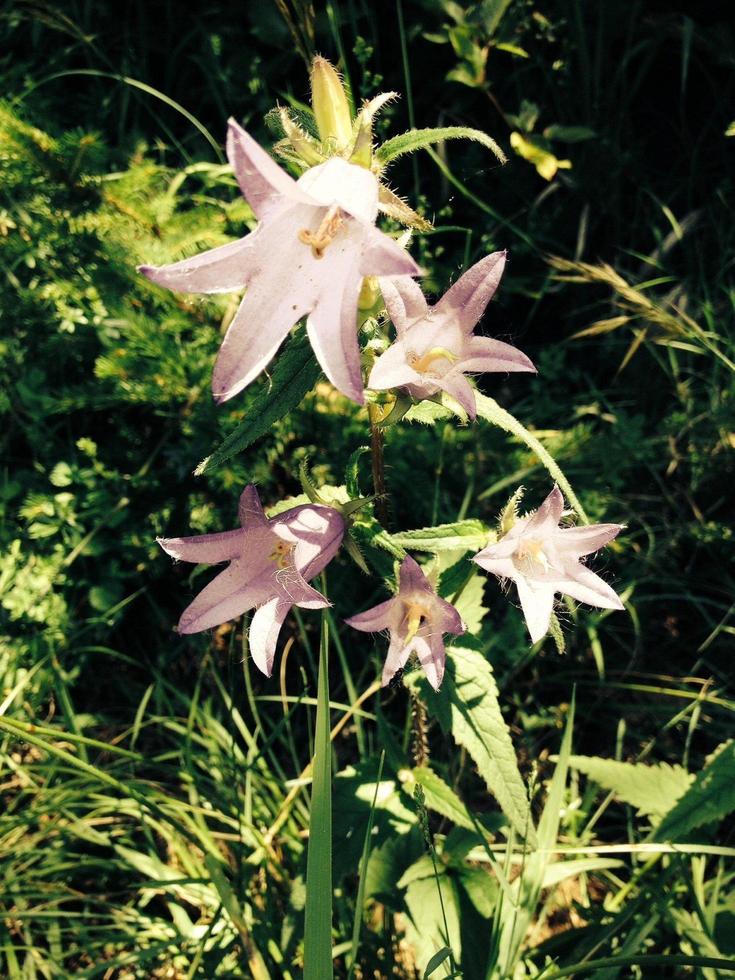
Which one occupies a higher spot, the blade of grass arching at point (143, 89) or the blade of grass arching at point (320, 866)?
the blade of grass arching at point (143, 89)

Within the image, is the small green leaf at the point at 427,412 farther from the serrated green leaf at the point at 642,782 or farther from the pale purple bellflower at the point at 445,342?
the serrated green leaf at the point at 642,782

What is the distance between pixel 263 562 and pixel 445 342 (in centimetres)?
56

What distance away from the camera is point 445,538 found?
1563 millimetres

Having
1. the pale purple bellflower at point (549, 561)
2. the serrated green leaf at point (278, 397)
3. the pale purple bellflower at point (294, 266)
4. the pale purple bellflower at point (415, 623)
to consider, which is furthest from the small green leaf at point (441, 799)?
the pale purple bellflower at point (294, 266)

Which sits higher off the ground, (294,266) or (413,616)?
(294,266)

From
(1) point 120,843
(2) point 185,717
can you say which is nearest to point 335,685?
(2) point 185,717

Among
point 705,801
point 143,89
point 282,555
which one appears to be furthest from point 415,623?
point 143,89

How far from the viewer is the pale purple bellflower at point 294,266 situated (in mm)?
1053

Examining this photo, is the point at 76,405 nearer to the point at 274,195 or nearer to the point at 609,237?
the point at 274,195

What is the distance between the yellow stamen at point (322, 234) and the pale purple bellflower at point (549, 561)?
64 cm

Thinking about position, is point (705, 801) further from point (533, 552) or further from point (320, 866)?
point (320, 866)

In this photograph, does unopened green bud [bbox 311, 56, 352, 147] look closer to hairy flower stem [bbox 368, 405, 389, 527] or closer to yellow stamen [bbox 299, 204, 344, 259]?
yellow stamen [bbox 299, 204, 344, 259]

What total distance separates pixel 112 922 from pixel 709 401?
8.58 ft

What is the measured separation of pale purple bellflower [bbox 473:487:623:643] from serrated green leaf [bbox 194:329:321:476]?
495 millimetres
